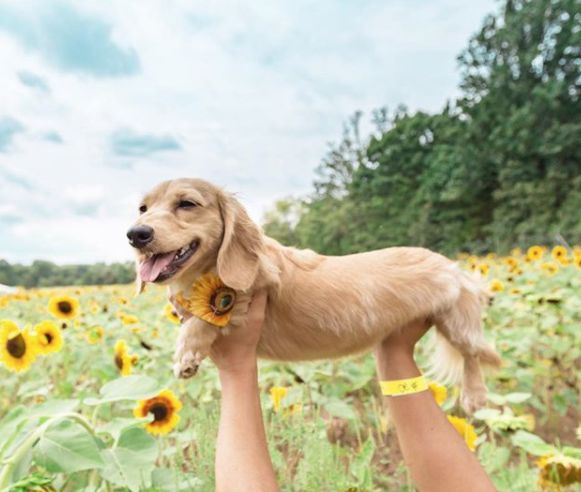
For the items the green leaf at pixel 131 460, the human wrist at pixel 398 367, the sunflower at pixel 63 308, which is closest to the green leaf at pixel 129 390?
the green leaf at pixel 131 460

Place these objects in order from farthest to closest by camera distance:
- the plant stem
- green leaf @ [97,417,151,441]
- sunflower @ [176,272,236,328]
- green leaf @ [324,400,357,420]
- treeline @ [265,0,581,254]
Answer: treeline @ [265,0,581,254]
green leaf @ [324,400,357,420]
sunflower @ [176,272,236,328]
green leaf @ [97,417,151,441]
the plant stem

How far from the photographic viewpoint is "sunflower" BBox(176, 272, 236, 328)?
190cm

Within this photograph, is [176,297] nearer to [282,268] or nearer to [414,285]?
[282,268]

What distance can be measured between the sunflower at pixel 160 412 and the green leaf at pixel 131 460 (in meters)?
0.39

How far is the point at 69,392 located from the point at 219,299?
137 cm

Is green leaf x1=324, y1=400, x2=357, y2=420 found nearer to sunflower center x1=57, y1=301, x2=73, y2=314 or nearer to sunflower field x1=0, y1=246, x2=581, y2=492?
sunflower field x1=0, y1=246, x2=581, y2=492

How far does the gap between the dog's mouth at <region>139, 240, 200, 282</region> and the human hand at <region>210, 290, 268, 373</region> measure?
0.31 meters

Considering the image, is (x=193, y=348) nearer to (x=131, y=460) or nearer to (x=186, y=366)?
(x=186, y=366)

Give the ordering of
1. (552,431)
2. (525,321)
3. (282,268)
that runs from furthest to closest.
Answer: (525,321), (552,431), (282,268)

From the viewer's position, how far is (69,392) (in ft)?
9.13

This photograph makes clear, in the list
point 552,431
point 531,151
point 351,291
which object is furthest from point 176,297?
point 531,151

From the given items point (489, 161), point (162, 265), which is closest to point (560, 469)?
point (162, 265)

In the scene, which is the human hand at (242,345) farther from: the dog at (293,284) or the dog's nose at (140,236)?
the dog's nose at (140,236)

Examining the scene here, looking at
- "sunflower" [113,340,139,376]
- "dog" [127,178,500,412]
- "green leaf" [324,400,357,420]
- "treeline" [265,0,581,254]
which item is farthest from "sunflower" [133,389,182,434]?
"treeline" [265,0,581,254]
